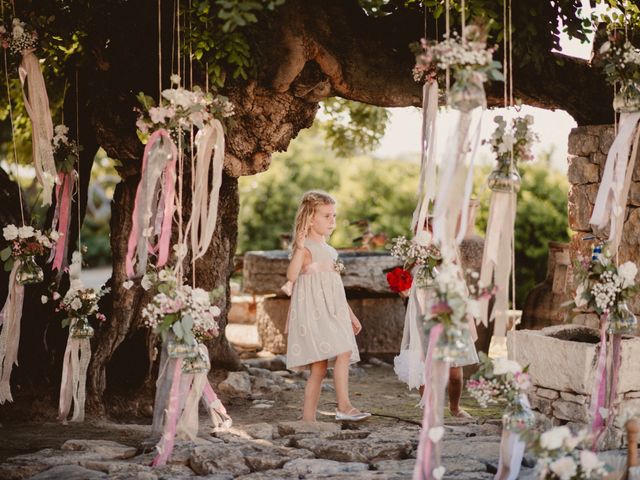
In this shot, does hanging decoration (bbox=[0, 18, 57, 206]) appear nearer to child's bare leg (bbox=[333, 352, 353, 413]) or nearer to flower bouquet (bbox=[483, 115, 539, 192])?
child's bare leg (bbox=[333, 352, 353, 413])

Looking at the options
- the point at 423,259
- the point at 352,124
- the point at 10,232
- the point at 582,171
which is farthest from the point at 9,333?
the point at 352,124

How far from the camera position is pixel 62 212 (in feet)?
22.2

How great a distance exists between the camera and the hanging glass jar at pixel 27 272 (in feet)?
21.2

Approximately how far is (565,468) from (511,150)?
67.1 inches

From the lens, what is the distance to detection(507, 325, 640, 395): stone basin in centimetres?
553

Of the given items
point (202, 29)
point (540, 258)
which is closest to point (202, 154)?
point (202, 29)

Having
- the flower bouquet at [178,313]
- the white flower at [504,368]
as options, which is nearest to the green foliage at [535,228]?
the flower bouquet at [178,313]

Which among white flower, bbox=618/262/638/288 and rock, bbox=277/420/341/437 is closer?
white flower, bbox=618/262/638/288

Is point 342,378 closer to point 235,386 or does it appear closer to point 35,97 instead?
point 235,386

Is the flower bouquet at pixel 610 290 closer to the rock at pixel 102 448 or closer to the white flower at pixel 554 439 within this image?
the white flower at pixel 554 439

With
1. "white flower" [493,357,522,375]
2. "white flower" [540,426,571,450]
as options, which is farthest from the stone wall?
"white flower" [540,426,571,450]

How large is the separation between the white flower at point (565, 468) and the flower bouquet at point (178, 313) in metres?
2.15

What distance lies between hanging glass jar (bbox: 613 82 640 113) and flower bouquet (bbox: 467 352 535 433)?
1828 mm

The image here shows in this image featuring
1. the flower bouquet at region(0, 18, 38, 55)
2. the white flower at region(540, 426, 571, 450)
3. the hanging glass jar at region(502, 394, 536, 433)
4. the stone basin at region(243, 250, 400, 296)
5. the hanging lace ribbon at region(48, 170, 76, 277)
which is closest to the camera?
the white flower at region(540, 426, 571, 450)
